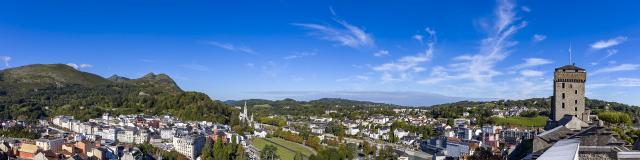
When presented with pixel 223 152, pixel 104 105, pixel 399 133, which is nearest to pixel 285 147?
pixel 223 152

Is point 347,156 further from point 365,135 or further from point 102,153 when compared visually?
point 365,135

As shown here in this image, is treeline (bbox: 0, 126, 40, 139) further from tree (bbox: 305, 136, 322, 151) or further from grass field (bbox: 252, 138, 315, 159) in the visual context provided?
tree (bbox: 305, 136, 322, 151)

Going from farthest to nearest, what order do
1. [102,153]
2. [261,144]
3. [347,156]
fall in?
[261,144]
[347,156]
[102,153]

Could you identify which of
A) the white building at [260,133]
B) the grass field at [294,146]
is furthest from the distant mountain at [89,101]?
the grass field at [294,146]

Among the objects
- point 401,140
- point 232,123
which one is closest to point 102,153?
point 401,140

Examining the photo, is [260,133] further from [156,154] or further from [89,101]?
[89,101]

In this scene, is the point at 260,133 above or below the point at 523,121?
below

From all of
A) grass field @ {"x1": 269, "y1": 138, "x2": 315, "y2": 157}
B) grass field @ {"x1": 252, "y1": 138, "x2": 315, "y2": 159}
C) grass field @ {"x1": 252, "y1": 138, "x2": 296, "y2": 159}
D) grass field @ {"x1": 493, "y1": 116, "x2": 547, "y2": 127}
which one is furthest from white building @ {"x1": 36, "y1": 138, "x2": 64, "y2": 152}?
grass field @ {"x1": 493, "y1": 116, "x2": 547, "y2": 127}
